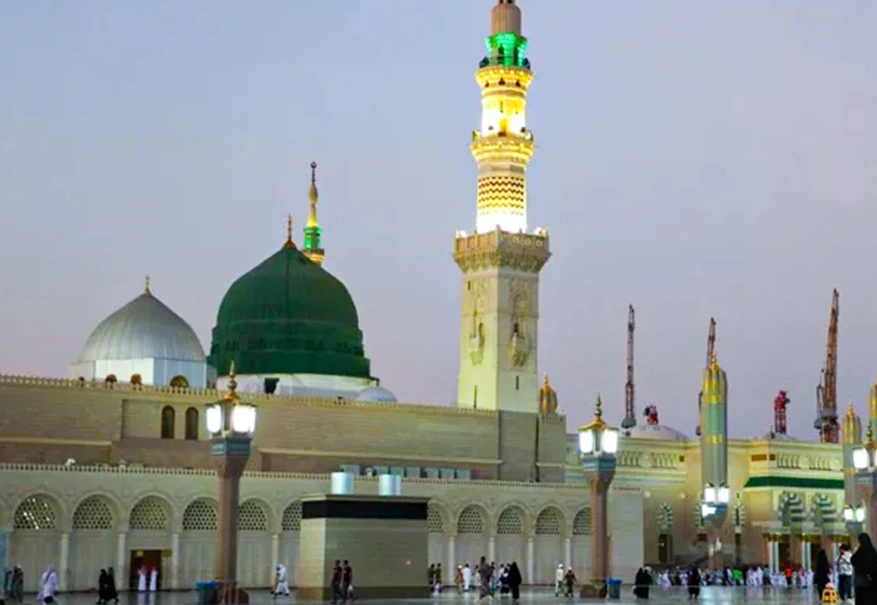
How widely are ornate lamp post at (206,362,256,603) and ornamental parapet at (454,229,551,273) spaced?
87.5 ft

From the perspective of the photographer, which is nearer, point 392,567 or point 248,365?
point 392,567

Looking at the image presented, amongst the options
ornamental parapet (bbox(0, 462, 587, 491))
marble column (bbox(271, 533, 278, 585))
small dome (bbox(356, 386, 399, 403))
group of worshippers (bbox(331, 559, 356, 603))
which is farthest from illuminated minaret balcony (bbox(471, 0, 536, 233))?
group of worshippers (bbox(331, 559, 356, 603))

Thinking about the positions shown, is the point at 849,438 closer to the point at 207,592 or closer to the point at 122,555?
the point at 122,555

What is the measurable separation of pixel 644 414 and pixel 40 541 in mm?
46489

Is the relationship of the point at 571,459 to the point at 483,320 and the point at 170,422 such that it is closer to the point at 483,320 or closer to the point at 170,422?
the point at 483,320

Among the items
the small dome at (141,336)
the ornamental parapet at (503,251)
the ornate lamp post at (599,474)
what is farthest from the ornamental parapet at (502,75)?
the ornate lamp post at (599,474)

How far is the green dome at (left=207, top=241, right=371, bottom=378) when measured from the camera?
55.2 metres

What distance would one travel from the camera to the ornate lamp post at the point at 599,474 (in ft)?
99.2

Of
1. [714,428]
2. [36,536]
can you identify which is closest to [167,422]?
[36,536]

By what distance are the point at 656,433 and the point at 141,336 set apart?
27.2 meters

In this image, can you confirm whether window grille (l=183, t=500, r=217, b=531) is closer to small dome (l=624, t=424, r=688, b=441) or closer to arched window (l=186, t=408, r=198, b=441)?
arched window (l=186, t=408, r=198, b=441)

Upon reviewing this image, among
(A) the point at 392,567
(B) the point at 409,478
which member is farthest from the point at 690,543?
(A) the point at 392,567

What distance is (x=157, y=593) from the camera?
36938 mm

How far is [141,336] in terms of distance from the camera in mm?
47219
